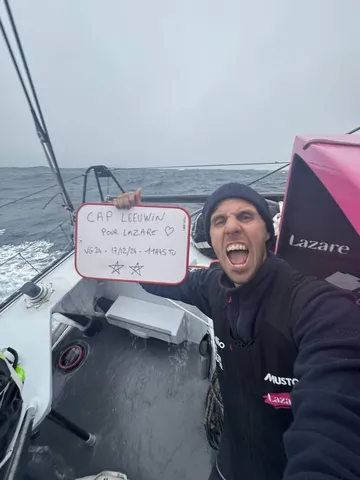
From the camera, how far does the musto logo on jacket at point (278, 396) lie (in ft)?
2.86

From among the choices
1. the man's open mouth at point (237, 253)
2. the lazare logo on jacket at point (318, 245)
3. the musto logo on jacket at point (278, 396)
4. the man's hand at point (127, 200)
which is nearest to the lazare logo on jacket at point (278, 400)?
the musto logo on jacket at point (278, 396)

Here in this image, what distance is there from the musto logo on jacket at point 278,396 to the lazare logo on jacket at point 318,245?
0.74 meters

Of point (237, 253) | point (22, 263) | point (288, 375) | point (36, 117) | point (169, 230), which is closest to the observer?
point (288, 375)

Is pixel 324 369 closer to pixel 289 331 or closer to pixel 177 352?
pixel 289 331

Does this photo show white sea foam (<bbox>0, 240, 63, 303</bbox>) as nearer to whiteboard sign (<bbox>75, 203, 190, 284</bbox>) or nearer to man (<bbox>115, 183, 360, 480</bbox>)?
whiteboard sign (<bbox>75, 203, 190, 284</bbox>)

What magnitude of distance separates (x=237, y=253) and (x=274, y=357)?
0.42 metres

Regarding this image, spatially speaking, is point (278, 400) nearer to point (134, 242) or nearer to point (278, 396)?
point (278, 396)

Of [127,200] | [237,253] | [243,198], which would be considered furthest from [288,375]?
[127,200]

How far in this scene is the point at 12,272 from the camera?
17.6 ft

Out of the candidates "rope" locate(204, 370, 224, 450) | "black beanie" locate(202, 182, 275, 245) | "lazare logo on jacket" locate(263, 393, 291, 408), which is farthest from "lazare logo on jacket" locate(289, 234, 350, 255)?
"rope" locate(204, 370, 224, 450)

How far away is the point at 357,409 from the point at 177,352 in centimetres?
220

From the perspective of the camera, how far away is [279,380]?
88 centimetres

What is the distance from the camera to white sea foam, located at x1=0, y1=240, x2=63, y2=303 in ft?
15.9

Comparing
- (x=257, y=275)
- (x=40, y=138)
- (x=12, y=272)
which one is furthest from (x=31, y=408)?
(x=12, y=272)
